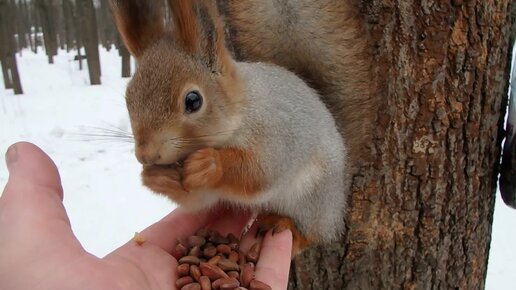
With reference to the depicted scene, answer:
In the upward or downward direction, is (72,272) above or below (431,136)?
below

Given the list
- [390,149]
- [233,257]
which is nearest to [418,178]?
[390,149]

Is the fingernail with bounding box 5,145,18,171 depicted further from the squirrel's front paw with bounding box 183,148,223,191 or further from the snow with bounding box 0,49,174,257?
the squirrel's front paw with bounding box 183,148,223,191

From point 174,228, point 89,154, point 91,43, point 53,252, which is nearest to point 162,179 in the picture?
point 53,252

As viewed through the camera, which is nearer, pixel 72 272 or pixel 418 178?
pixel 72 272

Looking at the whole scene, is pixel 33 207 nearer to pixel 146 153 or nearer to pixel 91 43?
pixel 146 153

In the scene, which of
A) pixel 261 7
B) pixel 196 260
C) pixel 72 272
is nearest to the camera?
pixel 72 272

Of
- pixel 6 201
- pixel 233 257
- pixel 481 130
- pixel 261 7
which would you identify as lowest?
pixel 233 257

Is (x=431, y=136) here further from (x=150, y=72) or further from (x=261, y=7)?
(x=150, y=72)
